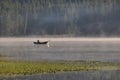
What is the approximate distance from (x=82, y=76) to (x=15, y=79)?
1067 centimetres

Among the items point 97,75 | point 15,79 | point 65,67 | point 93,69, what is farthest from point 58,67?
point 15,79

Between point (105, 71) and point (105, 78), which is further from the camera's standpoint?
point (105, 71)

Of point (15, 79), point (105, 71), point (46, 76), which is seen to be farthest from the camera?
point (105, 71)

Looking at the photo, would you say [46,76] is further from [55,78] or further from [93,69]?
[93,69]

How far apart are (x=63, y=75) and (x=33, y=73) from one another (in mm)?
4883

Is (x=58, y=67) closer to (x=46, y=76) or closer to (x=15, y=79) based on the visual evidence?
(x=46, y=76)

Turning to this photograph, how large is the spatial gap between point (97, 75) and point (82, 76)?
2841 mm

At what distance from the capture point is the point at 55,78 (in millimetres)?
62250

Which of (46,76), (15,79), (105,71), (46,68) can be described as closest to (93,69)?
(105,71)

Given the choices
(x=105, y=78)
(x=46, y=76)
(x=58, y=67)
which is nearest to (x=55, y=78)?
(x=46, y=76)

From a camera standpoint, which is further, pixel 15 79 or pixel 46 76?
pixel 46 76

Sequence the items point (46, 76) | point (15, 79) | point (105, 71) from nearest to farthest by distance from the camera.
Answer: point (15, 79) < point (46, 76) < point (105, 71)

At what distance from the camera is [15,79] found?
198 ft

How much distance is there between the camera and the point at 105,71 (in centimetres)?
7281
